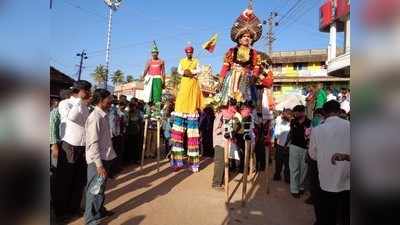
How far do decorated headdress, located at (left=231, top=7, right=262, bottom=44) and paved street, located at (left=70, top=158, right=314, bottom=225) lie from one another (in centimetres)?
294

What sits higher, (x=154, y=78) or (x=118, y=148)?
(x=154, y=78)

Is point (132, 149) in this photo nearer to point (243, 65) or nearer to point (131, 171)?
point (131, 171)

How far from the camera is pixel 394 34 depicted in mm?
1183

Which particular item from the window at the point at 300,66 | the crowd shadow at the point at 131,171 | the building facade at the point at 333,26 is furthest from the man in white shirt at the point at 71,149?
the window at the point at 300,66

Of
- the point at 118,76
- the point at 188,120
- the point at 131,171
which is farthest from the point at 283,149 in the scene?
the point at 118,76

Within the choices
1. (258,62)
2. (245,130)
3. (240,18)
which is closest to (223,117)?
(245,130)

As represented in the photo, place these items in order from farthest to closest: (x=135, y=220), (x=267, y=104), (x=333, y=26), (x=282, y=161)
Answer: (x=333, y=26) < (x=282, y=161) < (x=267, y=104) < (x=135, y=220)

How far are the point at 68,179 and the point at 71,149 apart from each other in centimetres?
49

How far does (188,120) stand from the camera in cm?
952

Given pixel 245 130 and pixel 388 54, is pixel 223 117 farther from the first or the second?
pixel 388 54

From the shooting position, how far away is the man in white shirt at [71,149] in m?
5.51

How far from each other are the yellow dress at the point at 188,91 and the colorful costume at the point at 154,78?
0.48m

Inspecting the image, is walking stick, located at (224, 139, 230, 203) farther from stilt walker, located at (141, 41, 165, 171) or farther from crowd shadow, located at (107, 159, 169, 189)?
stilt walker, located at (141, 41, 165, 171)

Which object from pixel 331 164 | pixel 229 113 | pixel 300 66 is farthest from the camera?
pixel 300 66
